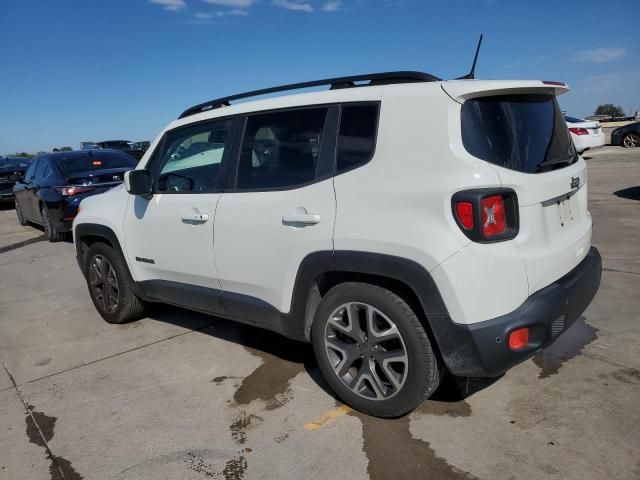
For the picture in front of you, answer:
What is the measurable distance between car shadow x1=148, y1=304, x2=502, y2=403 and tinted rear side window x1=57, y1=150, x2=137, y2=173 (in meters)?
4.73

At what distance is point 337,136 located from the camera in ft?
9.66

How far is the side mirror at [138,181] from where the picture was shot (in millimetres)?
3967

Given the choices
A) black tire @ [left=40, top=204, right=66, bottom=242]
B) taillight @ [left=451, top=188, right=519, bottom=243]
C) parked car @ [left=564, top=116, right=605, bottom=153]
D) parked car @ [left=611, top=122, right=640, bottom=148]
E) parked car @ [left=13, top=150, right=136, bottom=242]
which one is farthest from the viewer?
parked car @ [left=611, top=122, right=640, bottom=148]

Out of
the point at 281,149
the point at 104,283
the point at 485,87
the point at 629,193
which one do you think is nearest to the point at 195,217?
the point at 281,149

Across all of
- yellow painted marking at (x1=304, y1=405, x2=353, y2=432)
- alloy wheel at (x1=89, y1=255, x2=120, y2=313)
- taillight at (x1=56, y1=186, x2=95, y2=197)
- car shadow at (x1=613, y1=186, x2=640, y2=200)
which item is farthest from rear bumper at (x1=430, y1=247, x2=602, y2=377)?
car shadow at (x1=613, y1=186, x2=640, y2=200)

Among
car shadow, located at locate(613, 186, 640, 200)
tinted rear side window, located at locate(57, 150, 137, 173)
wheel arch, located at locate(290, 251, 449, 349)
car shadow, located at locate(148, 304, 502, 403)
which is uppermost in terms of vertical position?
tinted rear side window, located at locate(57, 150, 137, 173)

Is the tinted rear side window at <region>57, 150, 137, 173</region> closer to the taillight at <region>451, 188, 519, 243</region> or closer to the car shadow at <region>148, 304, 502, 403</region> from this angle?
the car shadow at <region>148, 304, 502, 403</region>

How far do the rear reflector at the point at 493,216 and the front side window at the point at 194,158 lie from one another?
1.88 meters

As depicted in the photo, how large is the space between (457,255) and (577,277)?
2.88ft

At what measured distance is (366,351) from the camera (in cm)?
289

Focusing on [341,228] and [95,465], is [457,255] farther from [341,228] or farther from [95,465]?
[95,465]

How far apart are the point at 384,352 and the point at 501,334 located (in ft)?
2.13

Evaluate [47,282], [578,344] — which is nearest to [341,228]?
[578,344]

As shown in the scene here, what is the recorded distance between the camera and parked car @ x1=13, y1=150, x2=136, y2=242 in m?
8.69
